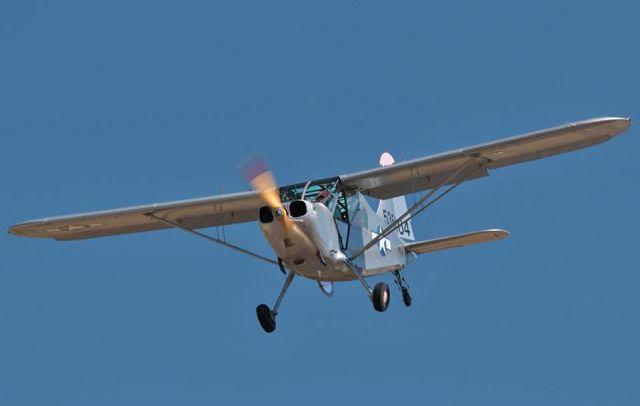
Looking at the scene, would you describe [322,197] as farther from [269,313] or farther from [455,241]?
[455,241]

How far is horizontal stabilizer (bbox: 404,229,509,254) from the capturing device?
2769 centimetres

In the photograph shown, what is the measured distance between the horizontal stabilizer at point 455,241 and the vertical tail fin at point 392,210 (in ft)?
1.94

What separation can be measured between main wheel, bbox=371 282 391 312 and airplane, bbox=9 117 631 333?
0.06 feet

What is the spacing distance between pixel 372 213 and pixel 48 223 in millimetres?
6560

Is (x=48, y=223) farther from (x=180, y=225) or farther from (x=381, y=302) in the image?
(x=381, y=302)

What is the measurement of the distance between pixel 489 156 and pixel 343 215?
2.85 meters

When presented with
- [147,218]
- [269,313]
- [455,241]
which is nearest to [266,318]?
[269,313]

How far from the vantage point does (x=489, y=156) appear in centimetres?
2631

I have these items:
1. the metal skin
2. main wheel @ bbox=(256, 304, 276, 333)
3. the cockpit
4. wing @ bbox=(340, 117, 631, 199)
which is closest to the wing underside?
wing @ bbox=(340, 117, 631, 199)

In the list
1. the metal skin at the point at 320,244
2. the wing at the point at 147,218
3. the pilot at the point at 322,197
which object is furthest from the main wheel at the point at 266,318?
the wing at the point at 147,218

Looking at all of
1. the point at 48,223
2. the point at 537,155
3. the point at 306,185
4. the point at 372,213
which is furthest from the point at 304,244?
the point at 48,223

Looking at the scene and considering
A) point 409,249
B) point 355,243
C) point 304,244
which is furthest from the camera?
point 409,249

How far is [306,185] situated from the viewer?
83.9ft

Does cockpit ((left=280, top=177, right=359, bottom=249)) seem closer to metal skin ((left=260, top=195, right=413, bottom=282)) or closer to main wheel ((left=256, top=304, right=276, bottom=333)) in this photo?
metal skin ((left=260, top=195, right=413, bottom=282))
